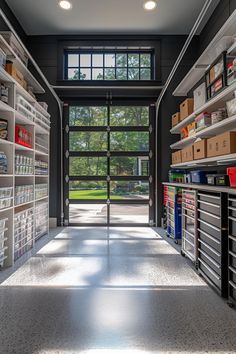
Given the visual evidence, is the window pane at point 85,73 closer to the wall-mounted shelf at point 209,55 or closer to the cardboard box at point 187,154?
the wall-mounted shelf at point 209,55

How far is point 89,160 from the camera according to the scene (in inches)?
232

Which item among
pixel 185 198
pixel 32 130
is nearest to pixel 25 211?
pixel 32 130

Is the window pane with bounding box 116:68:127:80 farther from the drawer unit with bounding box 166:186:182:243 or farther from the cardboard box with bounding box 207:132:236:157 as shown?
the cardboard box with bounding box 207:132:236:157

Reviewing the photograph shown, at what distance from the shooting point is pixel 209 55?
11.4 ft

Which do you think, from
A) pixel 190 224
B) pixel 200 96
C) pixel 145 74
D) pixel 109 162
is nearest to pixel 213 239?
pixel 190 224

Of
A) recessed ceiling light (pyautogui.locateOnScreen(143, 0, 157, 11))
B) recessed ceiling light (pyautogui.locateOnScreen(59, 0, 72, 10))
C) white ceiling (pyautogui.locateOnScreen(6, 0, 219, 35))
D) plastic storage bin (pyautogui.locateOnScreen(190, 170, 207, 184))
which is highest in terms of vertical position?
white ceiling (pyautogui.locateOnScreen(6, 0, 219, 35))

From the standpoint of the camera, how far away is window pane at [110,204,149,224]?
5.88 metres

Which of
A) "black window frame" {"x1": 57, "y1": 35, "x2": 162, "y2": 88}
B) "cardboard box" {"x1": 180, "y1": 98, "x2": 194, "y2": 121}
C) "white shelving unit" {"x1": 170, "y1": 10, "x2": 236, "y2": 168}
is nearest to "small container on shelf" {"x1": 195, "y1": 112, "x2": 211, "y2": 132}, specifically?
"white shelving unit" {"x1": 170, "y1": 10, "x2": 236, "y2": 168}

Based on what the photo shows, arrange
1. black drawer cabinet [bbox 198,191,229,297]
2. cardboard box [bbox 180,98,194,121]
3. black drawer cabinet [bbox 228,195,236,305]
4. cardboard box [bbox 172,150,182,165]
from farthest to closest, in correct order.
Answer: cardboard box [bbox 172,150,182,165] < cardboard box [bbox 180,98,194,121] < black drawer cabinet [bbox 198,191,229,297] < black drawer cabinet [bbox 228,195,236,305]

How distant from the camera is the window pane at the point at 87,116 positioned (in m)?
5.91

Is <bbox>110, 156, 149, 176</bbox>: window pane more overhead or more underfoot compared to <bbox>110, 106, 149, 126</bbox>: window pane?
more underfoot

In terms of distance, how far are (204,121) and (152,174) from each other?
2.57 metres

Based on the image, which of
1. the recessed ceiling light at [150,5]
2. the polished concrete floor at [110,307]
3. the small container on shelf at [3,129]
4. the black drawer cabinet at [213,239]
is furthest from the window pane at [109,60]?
the polished concrete floor at [110,307]

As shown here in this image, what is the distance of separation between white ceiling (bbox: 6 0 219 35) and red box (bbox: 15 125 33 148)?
8.22 ft
